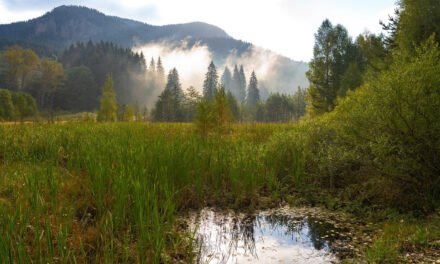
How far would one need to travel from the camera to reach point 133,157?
22.6 feet

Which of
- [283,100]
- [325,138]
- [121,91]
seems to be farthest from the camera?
[121,91]

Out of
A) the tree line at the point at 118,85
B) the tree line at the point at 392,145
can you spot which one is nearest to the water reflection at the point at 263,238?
the tree line at the point at 392,145

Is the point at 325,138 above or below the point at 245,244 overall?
above

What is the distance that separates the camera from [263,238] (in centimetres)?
575

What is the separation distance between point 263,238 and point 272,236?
0.21 meters

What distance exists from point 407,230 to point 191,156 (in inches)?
190

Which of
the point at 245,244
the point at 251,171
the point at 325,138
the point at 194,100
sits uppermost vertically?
the point at 194,100

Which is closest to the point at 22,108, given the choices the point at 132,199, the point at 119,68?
the point at 132,199

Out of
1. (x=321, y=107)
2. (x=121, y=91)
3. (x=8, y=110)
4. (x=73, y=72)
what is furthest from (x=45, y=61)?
(x=321, y=107)

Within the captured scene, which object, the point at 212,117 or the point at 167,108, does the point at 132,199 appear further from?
the point at 167,108

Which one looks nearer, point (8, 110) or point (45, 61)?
point (8, 110)

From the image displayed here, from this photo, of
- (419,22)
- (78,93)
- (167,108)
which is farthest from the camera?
(78,93)

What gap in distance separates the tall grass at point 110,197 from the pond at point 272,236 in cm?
46

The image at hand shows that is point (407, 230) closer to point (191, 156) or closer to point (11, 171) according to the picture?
point (191, 156)
